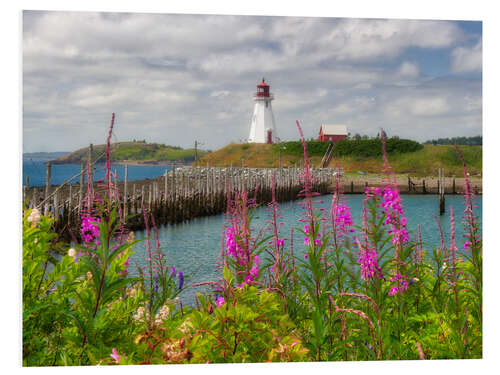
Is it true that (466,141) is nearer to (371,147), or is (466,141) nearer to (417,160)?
(371,147)

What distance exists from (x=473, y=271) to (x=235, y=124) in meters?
2.90

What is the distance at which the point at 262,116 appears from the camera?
194 inches

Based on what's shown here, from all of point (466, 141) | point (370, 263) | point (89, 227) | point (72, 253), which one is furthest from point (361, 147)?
point (72, 253)

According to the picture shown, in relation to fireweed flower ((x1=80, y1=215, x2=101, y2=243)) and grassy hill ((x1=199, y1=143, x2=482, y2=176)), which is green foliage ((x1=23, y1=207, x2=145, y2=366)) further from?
grassy hill ((x1=199, y1=143, x2=482, y2=176))

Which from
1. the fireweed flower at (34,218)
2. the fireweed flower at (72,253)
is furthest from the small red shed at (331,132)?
the fireweed flower at (34,218)

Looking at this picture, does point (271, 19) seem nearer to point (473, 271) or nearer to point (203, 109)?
point (203, 109)

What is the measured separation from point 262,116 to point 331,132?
829 millimetres

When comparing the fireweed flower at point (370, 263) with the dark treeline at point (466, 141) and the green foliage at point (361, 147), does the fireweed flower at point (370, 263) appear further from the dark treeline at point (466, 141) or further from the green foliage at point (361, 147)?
the dark treeline at point (466, 141)

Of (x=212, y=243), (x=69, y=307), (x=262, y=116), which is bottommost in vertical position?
(x=212, y=243)

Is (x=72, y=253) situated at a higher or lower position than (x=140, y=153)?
lower

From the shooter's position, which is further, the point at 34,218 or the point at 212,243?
the point at 212,243

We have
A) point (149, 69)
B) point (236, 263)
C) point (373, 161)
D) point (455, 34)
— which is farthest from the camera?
point (373, 161)

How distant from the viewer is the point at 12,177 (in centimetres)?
326
